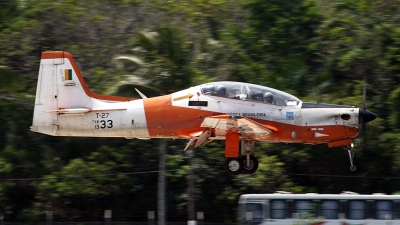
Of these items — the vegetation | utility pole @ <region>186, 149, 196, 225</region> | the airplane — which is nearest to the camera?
the airplane

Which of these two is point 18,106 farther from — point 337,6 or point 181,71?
point 337,6

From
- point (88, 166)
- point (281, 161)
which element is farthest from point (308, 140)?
point (88, 166)

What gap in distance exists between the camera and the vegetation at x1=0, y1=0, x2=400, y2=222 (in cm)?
2412

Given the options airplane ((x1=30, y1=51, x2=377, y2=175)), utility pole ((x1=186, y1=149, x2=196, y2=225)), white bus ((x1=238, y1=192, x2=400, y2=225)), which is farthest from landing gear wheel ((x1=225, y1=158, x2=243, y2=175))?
utility pole ((x1=186, y1=149, x2=196, y2=225))

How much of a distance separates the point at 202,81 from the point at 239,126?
692cm

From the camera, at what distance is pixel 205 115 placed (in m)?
18.4

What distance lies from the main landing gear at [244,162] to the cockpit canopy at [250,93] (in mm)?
1520

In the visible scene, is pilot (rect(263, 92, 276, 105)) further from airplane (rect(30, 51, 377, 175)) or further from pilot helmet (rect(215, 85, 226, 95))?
pilot helmet (rect(215, 85, 226, 95))

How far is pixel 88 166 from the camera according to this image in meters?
23.8

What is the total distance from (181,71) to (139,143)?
3050 mm

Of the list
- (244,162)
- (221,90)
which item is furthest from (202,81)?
(221,90)

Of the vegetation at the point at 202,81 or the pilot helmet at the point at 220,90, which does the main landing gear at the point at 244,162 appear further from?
the vegetation at the point at 202,81

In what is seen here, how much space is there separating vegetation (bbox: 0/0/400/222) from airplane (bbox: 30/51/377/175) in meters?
4.33

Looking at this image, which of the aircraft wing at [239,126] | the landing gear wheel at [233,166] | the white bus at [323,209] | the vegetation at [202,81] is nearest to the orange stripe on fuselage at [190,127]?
the aircraft wing at [239,126]
